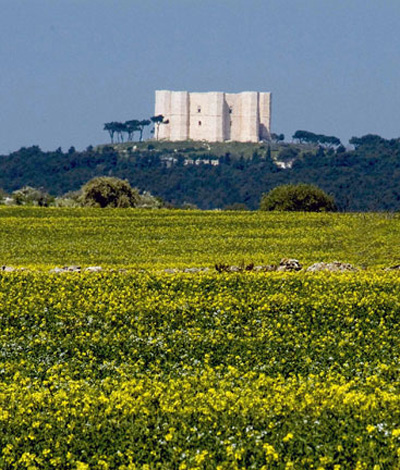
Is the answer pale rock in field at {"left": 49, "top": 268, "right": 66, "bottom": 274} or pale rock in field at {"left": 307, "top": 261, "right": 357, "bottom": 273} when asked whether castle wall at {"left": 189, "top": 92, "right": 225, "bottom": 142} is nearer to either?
pale rock in field at {"left": 307, "top": 261, "right": 357, "bottom": 273}

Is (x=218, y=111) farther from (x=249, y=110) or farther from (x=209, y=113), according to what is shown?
(x=249, y=110)

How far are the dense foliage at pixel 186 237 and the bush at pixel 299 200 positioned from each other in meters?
9.89

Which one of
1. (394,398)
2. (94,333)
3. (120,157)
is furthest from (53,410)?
(120,157)

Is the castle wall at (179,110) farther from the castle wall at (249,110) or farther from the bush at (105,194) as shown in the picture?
the bush at (105,194)

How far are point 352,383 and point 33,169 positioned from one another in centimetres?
16420

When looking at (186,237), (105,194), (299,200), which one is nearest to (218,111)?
(105,194)

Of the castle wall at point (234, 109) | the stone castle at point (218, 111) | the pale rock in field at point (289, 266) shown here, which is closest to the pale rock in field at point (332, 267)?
the pale rock in field at point (289, 266)

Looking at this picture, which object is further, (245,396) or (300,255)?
(300,255)

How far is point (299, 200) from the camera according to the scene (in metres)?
56.6

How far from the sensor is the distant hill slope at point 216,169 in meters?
137

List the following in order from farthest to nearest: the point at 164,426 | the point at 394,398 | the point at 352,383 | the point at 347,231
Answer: the point at 347,231 < the point at 352,383 < the point at 394,398 < the point at 164,426

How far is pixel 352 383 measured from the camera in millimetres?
14477

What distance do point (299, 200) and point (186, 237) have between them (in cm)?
1861

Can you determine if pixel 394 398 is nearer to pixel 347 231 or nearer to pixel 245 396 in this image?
pixel 245 396
